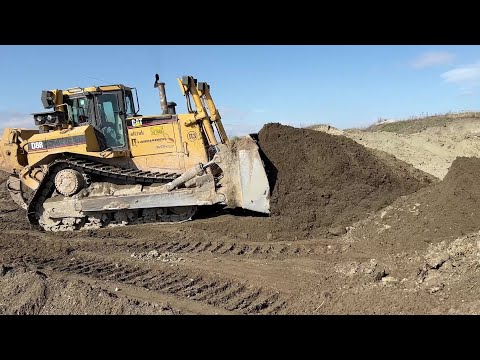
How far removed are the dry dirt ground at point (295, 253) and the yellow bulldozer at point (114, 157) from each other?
1.80 feet

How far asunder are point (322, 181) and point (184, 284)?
3855 millimetres

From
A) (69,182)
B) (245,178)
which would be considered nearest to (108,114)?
(69,182)

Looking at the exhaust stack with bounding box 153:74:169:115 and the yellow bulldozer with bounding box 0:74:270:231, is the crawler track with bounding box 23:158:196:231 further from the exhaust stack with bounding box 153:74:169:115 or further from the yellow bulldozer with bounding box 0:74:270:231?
the exhaust stack with bounding box 153:74:169:115

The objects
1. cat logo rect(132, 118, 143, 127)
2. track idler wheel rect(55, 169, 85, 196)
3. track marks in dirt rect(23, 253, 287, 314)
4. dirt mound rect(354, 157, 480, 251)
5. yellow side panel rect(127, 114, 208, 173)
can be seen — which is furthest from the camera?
cat logo rect(132, 118, 143, 127)

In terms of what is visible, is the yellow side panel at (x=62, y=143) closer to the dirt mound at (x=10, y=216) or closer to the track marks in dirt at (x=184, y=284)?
the dirt mound at (x=10, y=216)

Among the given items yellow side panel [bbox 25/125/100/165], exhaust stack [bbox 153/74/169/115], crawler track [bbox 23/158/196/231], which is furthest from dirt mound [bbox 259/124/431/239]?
yellow side panel [bbox 25/125/100/165]

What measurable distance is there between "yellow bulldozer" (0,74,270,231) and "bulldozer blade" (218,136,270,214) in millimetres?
585

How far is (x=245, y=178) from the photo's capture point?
327 inches

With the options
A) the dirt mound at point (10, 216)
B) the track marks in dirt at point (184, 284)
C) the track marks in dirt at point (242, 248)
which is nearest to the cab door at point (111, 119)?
the track marks in dirt at point (242, 248)

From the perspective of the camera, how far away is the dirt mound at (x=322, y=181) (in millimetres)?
8180

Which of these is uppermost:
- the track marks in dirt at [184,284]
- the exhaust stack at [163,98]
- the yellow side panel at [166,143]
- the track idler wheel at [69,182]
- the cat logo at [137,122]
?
the exhaust stack at [163,98]

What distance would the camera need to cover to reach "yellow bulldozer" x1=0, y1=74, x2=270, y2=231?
9.53 metres
